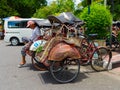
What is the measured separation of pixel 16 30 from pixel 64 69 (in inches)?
548

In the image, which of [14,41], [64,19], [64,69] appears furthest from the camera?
[14,41]

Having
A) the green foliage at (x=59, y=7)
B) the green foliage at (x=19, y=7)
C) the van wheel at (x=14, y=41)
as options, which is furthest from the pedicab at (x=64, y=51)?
the green foliage at (x=19, y=7)

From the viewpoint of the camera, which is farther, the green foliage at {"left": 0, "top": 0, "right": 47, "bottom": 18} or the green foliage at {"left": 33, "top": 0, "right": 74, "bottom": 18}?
the green foliage at {"left": 0, "top": 0, "right": 47, "bottom": 18}

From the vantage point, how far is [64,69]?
9.42 m

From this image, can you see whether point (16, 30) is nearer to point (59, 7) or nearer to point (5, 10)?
point (59, 7)

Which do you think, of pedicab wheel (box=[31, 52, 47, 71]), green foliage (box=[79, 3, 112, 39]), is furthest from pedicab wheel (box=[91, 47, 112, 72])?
green foliage (box=[79, 3, 112, 39])

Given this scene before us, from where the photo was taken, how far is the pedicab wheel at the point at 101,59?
1007cm

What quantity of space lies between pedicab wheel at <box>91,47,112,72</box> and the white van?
12841mm

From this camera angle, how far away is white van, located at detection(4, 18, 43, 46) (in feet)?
74.4

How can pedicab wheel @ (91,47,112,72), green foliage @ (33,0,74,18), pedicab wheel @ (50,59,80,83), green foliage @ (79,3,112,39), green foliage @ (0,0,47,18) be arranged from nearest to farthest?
pedicab wheel @ (50,59,80,83) → pedicab wheel @ (91,47,112,72) → green foliage @ (79,3,112,39) → green foliage @ (33,0,74,18) → green foliage @ (0,0,47,18)

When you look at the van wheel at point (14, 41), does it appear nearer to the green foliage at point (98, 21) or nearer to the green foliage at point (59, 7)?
the green foliage at point (98, 21)

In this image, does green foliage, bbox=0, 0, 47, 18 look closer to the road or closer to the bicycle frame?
the road

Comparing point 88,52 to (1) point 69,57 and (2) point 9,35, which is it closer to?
(1) point 69,57

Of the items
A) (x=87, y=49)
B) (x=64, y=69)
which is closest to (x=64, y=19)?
(x=87, y=49)
